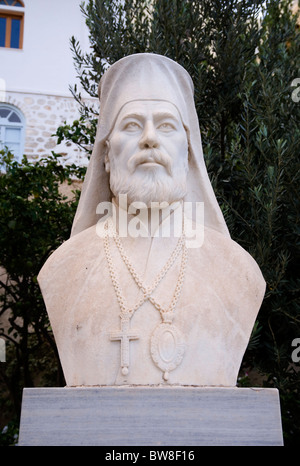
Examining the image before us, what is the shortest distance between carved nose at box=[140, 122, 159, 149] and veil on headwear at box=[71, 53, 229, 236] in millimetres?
183

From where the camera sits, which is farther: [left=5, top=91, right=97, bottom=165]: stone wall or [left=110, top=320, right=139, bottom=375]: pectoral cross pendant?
[left=5, top=91, right=97, bottom=165]: stone wall

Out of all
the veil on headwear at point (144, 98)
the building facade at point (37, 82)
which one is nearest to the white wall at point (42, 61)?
the building facade at point (37, 82)

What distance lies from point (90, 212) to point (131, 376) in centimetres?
97

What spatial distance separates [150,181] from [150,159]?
101 mm

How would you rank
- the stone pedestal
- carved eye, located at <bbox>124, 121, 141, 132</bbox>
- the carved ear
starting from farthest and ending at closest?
the carved ear, carved eye, located at <bbox>124, 121, 141, 132</bbox>, the stone pedestal

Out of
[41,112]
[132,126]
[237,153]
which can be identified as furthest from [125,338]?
[41,112]

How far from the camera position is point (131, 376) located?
7.66 ft

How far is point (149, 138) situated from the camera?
2.60m

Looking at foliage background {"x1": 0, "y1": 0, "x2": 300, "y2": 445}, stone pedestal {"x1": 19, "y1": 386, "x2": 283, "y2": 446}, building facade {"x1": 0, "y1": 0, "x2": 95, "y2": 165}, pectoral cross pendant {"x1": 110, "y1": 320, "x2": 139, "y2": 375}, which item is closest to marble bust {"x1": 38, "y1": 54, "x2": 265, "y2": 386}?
pectoral cross pendant {"x1": 110, "y1": 320, "x2": 139, "y2": 375}

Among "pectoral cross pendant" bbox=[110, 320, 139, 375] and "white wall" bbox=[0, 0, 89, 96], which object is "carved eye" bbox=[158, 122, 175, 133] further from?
"white wall" bbox=[0, 0, 89, 96]

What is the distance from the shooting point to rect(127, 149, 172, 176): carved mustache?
2.64 metres

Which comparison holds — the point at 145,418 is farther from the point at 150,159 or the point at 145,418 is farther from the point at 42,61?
the point at 42,61

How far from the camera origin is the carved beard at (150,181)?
2646 mm

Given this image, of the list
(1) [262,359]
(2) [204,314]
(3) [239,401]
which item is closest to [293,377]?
(1) [262,359]
